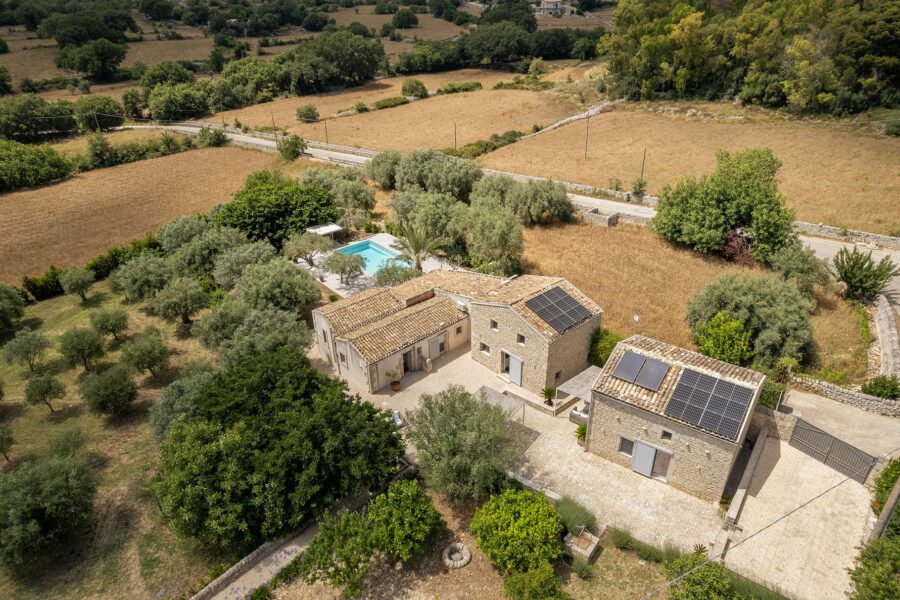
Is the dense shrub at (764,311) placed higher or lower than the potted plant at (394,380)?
higher

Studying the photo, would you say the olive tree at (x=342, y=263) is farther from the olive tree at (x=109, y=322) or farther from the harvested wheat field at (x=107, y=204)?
the harvested wheat field at (x=107, y=204)

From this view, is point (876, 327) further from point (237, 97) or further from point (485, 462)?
point (237, 97)

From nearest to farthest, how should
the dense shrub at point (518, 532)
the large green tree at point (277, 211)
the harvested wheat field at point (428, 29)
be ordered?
1. the dense shrub at point (518, 532)
2. the large green tree at point (277, 211)
3. the harvested wheat field at point (428, 29)

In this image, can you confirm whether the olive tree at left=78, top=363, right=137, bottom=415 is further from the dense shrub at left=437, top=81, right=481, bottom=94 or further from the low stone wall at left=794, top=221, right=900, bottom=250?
the dense shrub at left=437, top=81, right=481, bottom=94

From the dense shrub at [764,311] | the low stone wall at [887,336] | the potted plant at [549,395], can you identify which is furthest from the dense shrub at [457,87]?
the potted plant at [549,395]

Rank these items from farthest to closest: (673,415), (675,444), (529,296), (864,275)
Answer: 1. (864,275)
2. (529,296)
3. (675,444)
4. (673,415)

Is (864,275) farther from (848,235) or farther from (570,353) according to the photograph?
(570,353)

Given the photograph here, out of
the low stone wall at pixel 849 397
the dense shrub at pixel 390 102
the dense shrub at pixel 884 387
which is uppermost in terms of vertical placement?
the dense shrub at pixel 390 102

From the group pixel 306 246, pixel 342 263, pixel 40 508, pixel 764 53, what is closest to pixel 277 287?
pixel 342 263
